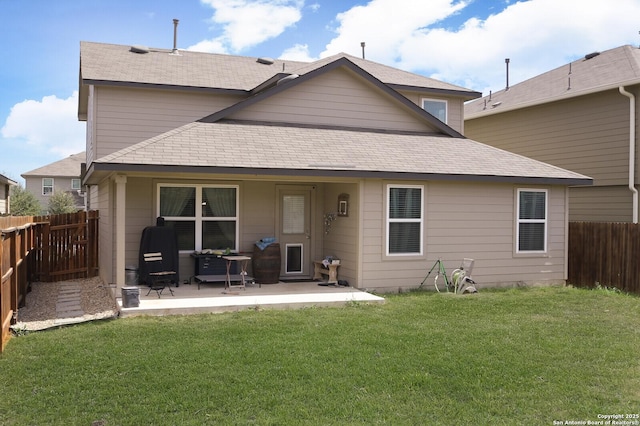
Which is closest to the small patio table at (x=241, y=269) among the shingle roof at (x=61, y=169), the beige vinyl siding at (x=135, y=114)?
the beige vinyl siding at (x=135, y=114)

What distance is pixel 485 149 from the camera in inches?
543

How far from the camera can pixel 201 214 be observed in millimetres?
11930

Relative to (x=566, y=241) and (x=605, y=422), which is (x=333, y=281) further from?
(x=605, y=422)

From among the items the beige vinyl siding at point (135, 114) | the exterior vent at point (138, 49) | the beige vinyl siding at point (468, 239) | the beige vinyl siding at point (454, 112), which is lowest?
the beige vinyl siding at point (468, 239)

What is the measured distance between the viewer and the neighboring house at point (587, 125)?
49.2 feet

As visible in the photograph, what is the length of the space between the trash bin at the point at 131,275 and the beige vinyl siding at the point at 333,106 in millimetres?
3869

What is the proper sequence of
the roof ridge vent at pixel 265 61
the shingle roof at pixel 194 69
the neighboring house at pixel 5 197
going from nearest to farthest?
the shingle roof at pixel 194 69
the roof ridge vent at pixel 265 61
the neighboring house at pixel 5 197

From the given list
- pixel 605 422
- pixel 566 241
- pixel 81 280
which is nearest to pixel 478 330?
pixel 605 422

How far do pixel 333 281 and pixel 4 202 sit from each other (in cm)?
2751

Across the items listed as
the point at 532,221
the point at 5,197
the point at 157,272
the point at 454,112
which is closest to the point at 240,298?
the point at 157,272

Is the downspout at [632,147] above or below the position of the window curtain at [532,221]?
above

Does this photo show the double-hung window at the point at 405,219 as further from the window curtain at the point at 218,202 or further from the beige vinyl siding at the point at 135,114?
the beige vinyl siding at the point at 135,114

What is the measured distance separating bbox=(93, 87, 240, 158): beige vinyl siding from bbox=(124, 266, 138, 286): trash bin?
3389 millimetres

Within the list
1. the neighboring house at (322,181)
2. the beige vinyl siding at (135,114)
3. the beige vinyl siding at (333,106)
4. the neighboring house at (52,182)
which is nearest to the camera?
the neighboring house at (322,181)
